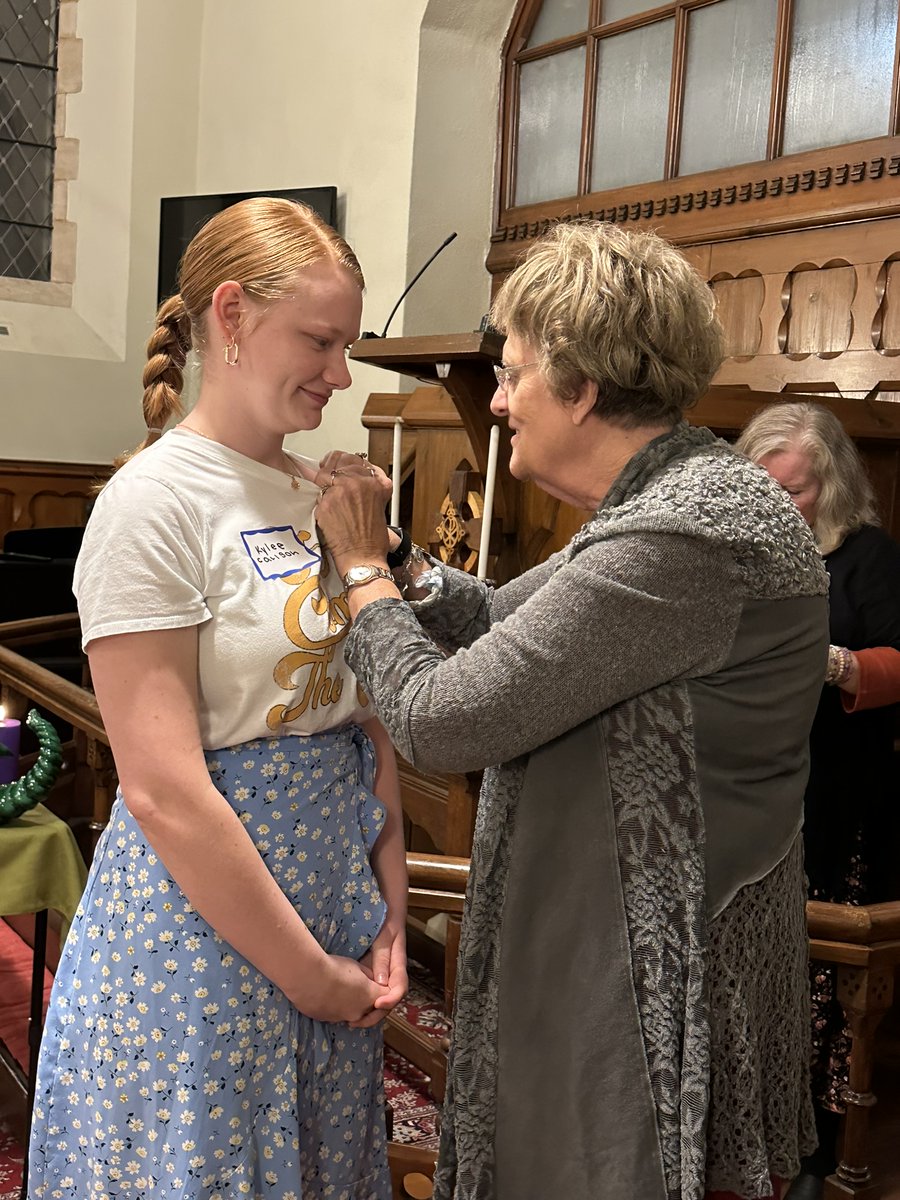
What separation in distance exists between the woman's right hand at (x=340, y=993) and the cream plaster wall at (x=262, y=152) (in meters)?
4.35

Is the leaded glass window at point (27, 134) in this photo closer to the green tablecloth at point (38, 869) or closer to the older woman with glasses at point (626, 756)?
the green tablecloth at point (38, 869)

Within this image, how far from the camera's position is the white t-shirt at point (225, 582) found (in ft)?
3.77

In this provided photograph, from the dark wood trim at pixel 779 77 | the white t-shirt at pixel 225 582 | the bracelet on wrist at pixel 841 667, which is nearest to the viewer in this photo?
the white t-shirt at pixel 225 582

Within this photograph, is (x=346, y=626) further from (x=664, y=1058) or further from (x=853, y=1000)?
(x=853, y=1000)

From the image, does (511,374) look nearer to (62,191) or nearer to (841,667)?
(841,667)

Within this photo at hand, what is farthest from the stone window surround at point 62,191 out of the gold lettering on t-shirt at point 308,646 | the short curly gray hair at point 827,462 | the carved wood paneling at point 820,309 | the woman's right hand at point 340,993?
the woman's right hand at point 340,993

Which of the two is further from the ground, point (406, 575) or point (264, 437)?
point (264, 437)

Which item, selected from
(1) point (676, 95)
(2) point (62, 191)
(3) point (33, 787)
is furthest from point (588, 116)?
(2) point (62, 191)

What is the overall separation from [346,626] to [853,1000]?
89cm

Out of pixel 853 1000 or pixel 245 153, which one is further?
pixel 245 153

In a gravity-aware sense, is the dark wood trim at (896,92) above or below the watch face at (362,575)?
above

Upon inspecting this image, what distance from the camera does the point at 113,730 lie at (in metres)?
1.17

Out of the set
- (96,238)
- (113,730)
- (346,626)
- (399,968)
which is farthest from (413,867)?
(96,238)

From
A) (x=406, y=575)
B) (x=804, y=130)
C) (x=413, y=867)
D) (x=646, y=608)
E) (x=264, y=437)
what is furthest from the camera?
(x=804, y=130)
